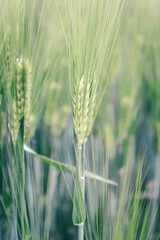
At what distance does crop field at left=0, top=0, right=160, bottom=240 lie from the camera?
36cm

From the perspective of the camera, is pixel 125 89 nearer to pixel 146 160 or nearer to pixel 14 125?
pixel 146 160

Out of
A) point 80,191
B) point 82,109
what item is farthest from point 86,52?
point 80,191

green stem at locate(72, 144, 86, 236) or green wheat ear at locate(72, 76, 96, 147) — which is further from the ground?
green wheat ear at locate(72, 76, 96, 147)

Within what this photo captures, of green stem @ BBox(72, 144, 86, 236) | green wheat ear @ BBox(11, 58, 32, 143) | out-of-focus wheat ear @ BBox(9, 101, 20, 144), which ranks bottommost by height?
green stem @ BBox(72, 144, 86, 236)

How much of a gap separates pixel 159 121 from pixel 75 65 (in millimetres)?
419

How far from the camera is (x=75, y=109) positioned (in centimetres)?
35

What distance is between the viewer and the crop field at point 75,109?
0.36 metres

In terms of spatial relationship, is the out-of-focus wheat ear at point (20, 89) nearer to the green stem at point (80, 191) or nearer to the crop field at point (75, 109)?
the crop field at point (75, 109)

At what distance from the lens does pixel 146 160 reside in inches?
31.6

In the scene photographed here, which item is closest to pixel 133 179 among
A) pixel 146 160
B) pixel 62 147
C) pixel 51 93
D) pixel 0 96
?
pixel 146 160

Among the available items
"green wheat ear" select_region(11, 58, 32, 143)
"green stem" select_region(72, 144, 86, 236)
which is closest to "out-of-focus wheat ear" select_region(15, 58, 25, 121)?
"green wheat ear" select_region(11, 58, 32, 143)

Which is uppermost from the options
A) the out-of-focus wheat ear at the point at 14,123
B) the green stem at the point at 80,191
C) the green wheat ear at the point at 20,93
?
the green wheat ear at the point at 20,93

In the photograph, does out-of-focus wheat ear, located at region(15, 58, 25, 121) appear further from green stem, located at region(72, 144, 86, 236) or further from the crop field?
green stem, located at region(72, 144, 86, 236)

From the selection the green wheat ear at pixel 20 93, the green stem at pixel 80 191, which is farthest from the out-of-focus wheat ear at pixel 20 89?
the green stem at pixel 80 191
